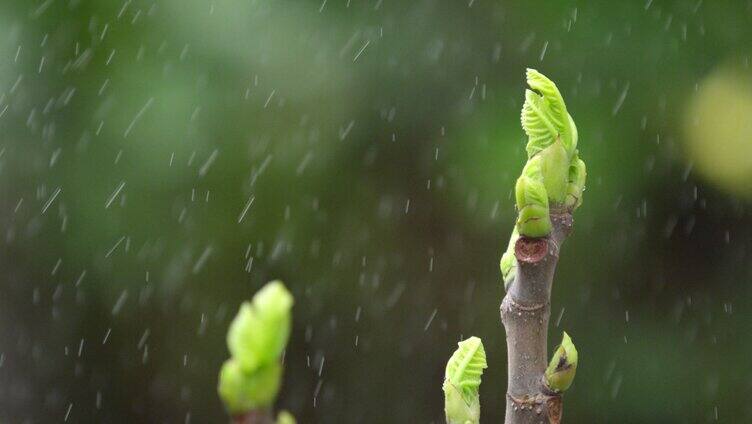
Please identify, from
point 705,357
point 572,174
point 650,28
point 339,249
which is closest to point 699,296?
point 705,357

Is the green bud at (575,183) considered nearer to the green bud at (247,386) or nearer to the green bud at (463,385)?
the green bud at (463,385)

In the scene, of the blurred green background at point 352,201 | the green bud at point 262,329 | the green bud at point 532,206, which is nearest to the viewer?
the green bud at point 262,329

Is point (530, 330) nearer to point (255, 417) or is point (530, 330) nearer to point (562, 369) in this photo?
point (562, 369)

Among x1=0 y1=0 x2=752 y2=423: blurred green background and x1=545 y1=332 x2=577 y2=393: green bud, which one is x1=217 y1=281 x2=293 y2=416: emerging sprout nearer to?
x1=545 y1=332 x2=577 y2=393: green bud

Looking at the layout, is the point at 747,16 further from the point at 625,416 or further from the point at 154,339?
the point at 154,339

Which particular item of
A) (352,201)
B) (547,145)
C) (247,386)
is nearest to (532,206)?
(547,145)

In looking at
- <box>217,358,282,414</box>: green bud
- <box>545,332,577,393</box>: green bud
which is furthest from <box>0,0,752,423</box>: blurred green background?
<box>217,358,282,414</box>: green bud

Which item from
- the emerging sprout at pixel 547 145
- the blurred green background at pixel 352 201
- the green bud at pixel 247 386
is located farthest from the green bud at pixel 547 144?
the blurred green background at pixel 352 201
